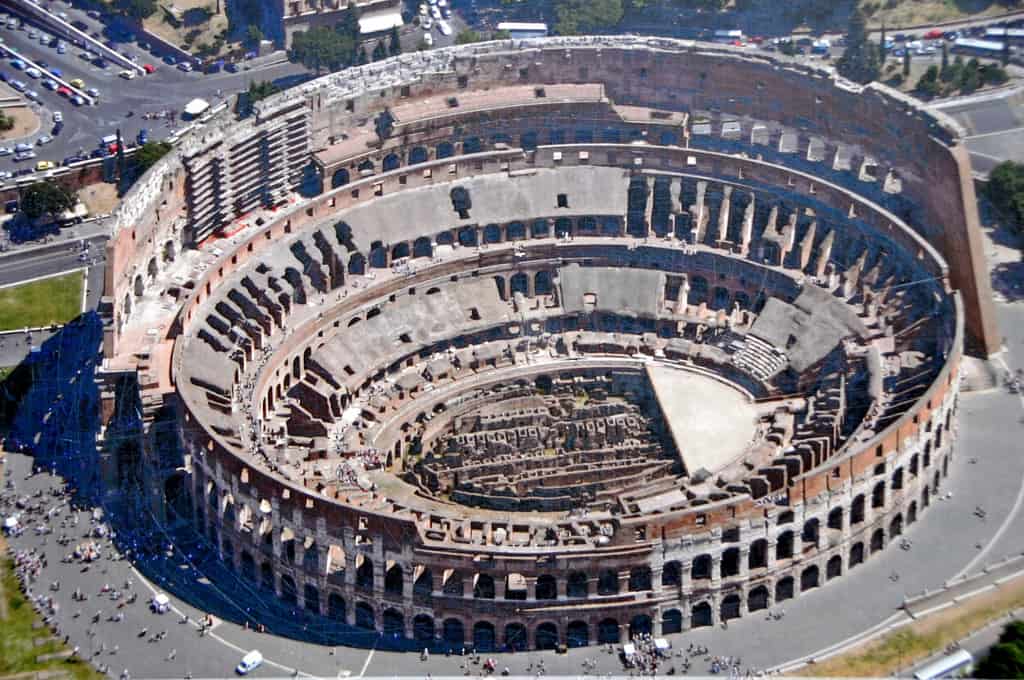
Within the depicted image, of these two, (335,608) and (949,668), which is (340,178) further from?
(949,668)

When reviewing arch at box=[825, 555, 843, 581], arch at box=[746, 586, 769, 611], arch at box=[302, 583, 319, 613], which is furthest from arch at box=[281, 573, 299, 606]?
arch at box=[825, 555, 843, 581]

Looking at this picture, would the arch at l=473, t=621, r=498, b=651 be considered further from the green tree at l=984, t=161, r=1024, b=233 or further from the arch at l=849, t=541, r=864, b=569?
the green tree at l=984, t=161, r=1024, b=233

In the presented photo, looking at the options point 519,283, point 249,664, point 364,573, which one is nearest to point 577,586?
point 364,573

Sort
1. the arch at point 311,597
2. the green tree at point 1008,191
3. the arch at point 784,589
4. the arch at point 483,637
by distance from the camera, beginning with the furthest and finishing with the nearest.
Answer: the green tree at point 1008,191 < the arch at point 311,597 < the arch at point 784,589 < the arch at point 483,637

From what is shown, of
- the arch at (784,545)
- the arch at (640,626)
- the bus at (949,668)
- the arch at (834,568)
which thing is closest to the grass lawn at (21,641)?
the arch at (640,626)

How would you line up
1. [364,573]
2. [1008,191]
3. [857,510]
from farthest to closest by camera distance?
[1008,191] < [857,510] < [364,573]

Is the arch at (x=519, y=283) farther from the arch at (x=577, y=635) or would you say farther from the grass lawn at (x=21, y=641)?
the grass lawn at (x=21, y=641)
